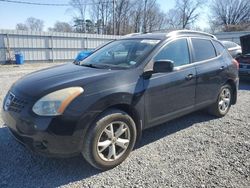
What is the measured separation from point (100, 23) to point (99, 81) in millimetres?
52510

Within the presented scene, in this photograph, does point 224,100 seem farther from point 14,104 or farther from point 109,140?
point 14,104

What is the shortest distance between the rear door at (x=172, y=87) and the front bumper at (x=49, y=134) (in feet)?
3.83

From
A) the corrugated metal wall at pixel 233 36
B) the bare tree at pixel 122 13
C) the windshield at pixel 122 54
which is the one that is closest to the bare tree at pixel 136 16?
the bare tree at pixel 122 13

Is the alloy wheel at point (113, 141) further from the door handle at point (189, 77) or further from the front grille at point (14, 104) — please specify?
the door handle at point (189, 77)

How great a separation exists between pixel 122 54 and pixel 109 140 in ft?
4.93

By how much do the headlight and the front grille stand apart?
229mm

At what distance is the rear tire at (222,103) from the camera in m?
4.88

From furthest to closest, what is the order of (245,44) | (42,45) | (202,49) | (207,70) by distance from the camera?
(42,45), (245,44), (202,49), (207,70)

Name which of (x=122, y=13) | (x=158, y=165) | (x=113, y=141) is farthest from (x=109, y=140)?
(x=122, y=13)

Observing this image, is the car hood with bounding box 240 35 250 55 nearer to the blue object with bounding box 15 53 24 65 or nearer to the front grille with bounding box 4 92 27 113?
the front grille with bounding box 4 92 27 113

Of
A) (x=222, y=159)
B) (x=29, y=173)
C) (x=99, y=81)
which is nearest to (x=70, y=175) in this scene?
(x=29, y=173)

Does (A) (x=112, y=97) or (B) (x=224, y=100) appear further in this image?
(B) (x=224, y=100)

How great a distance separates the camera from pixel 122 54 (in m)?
3.88

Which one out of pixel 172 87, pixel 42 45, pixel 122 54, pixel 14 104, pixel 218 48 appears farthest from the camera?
pixel 42 45
